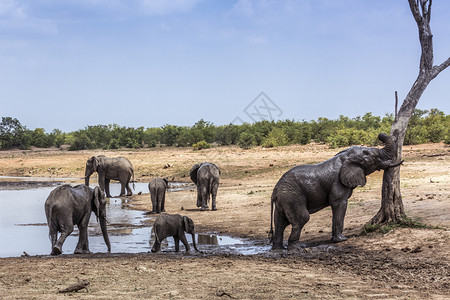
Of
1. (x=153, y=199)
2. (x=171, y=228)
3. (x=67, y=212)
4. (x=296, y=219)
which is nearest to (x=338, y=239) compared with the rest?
(x=296, y=219)

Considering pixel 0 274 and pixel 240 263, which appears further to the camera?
pixel 240 263

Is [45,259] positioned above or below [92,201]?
below

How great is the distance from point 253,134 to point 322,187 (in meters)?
38.7

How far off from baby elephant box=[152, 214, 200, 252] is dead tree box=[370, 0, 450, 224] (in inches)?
151

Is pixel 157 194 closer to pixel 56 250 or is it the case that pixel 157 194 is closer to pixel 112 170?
pixel 56 250

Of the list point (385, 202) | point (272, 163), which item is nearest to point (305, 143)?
point (272, 163)

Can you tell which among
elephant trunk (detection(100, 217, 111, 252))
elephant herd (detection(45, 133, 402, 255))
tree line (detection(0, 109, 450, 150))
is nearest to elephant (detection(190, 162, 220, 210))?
elephant herd (detection(45, 133, 402, 255))

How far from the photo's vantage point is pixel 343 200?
11.1 m

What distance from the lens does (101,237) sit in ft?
43.7

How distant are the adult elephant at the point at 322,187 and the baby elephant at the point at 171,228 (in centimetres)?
182

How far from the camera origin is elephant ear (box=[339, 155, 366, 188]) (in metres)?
11.0

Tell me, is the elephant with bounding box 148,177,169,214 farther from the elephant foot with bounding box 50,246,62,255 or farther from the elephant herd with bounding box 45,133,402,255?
the elephant foot with bounding box 50,246,62,255

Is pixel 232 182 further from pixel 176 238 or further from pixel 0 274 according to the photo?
pixel 0 274

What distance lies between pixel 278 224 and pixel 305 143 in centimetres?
3627
